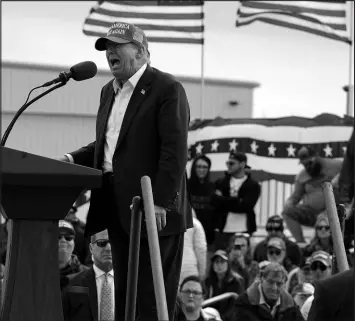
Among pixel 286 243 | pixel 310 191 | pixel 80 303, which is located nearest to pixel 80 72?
pixel 80 303

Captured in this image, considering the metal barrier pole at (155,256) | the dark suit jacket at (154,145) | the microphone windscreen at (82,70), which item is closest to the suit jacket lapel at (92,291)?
the dark suit jacket at (154,145)

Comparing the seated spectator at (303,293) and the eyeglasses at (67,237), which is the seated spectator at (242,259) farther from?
the eyeglasses at (67,237)

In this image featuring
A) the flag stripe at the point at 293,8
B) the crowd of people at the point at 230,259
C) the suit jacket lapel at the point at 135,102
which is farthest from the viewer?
the flag stripe at the point at 293,8

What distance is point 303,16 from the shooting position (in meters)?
18.2

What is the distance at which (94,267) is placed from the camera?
27.7 feet

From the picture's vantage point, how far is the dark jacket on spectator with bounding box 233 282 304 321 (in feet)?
30.1

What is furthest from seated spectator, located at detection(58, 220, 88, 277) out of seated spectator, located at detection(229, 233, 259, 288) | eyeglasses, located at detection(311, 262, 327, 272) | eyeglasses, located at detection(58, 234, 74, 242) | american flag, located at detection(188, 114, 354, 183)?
american flag, located at detection(188, 114, 354, 183)

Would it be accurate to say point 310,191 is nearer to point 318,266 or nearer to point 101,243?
point 318,266

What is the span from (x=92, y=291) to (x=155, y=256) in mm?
3380

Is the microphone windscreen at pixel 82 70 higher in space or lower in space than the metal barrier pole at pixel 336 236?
higher

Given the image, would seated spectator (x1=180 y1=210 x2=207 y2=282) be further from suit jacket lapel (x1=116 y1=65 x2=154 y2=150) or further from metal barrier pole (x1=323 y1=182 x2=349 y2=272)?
metal barrier pole (x1=323 y1=182 x2=349 y2=272)

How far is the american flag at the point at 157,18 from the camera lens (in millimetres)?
17906

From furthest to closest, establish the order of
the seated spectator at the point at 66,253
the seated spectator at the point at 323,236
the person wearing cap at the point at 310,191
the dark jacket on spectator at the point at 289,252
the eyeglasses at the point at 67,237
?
the person wearing cap at the point at 310,191
the dark jacket on spectator at the point at 289,252
the seated spectator at the point at 323,236
the eyeglasses at the point at 67,237
the seated spectator at the point at 66,253

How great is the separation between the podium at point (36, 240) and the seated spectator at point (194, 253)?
5727 millimetres
